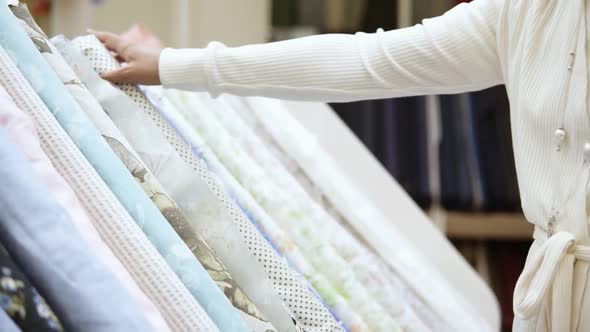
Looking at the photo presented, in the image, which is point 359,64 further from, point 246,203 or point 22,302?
point 22,302

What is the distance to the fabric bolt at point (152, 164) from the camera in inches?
23.9

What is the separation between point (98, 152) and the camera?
60 cm

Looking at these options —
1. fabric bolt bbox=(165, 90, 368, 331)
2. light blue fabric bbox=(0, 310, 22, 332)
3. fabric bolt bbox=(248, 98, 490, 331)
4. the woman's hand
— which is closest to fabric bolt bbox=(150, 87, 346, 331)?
fabric bolt bbox=(165, 90, 368, 331)

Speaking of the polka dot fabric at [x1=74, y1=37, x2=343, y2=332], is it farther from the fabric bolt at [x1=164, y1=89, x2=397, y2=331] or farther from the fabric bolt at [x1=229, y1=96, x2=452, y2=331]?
the fabric bolt at [x1=229, y1=96, x2=452, y2=331]

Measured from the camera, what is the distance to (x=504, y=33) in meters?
0.76

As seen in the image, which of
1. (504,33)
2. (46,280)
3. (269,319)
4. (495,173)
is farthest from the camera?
(495,173)

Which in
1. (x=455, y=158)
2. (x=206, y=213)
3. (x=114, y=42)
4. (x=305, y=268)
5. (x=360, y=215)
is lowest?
(x=455, y=158)

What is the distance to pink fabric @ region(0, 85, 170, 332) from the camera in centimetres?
49

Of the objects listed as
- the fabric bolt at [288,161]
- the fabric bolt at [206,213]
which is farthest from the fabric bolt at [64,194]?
the fabric bolt at [288,161]

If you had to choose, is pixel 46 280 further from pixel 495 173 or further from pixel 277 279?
pixel 495 173

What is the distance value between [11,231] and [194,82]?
408 millimetres

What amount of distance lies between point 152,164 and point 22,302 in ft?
0.98

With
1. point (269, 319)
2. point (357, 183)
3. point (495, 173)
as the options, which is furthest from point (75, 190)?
point (495, 173)

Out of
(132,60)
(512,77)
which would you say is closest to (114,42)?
(132,60)
